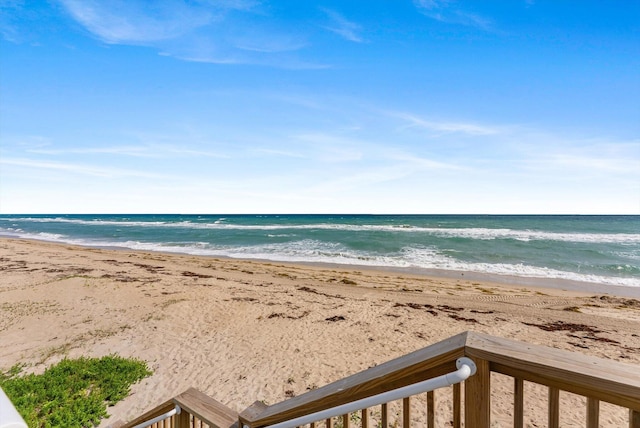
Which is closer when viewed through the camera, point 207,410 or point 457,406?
point 457,406

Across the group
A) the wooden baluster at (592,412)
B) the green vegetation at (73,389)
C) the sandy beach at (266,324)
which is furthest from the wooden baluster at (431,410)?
the green vegetation at (73,389)

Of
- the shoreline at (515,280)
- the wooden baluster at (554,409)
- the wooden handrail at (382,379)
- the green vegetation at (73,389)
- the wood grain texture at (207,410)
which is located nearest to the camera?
the wooden baluster at (554,409)

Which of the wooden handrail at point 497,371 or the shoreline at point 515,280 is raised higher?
the wooden handrail at point 497,371

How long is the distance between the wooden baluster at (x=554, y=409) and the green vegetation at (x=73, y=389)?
5.93 metres

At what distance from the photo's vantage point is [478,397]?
118 cm

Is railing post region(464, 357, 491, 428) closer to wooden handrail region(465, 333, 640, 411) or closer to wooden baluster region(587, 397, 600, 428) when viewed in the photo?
wooden handrail region(465, 333, 640, 411)

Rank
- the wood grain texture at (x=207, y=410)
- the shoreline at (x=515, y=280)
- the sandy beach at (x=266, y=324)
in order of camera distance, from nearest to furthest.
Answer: the wood grain texture at (x=207, y=410) < the sandy beach at (x=266, y=324) < the shoreline at (x=515, y=280)

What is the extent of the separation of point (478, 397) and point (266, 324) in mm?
8417

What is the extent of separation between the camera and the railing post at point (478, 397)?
1145mm

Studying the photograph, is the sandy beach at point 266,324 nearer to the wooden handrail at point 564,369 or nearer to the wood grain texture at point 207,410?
the wood grain texture at point 207,410

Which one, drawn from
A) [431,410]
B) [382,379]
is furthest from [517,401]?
[382,379]

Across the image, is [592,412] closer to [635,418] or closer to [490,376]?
[635,418]

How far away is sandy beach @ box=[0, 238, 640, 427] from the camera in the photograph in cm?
621

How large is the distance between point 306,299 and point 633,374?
36.4ft
